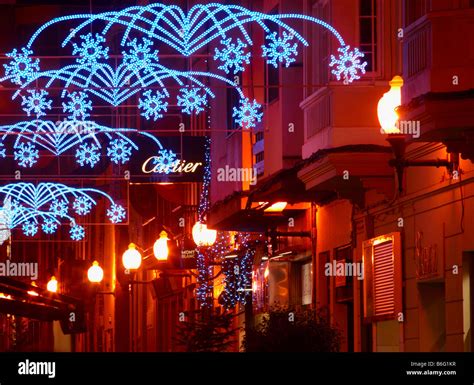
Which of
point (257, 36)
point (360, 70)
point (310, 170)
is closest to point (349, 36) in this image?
point (360, 70)

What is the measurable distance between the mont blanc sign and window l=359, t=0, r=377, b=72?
7082 mm

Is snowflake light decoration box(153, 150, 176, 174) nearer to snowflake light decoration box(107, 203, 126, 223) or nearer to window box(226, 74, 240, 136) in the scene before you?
snowflake light decoration box(107, 203, 126, 223)

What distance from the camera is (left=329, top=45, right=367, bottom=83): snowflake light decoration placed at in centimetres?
2117

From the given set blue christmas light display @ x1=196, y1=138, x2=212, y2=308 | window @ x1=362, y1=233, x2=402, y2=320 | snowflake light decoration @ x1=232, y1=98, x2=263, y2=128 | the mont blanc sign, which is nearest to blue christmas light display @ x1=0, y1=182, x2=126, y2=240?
blue christmas light display @ x1=196, y1=138, x2=212, y2=308

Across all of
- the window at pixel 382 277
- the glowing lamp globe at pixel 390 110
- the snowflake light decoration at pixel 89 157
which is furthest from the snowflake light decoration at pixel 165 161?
the glowing lamp globe at pixel 390 110

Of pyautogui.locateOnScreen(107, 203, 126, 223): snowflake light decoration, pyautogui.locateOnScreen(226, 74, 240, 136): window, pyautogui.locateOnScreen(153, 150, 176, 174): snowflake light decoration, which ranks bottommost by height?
pyautogui.locateOnScreen(107, 203, 126, 223): snowflake light decoration

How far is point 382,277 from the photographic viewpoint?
21969 millimetres

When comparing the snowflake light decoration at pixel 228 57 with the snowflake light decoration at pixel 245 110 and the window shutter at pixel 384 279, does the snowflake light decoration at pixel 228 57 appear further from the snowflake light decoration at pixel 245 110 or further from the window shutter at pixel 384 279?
the window shutter at pixel 384 279

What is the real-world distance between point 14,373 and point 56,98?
3807 centimetres

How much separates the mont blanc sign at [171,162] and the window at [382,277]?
6.90 metres

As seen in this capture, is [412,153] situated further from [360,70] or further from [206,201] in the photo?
[206,201]

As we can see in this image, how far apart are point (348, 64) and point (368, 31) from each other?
802 mm

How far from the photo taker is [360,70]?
22.0 metres

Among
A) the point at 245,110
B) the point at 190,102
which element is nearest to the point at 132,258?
the point at 245,110
